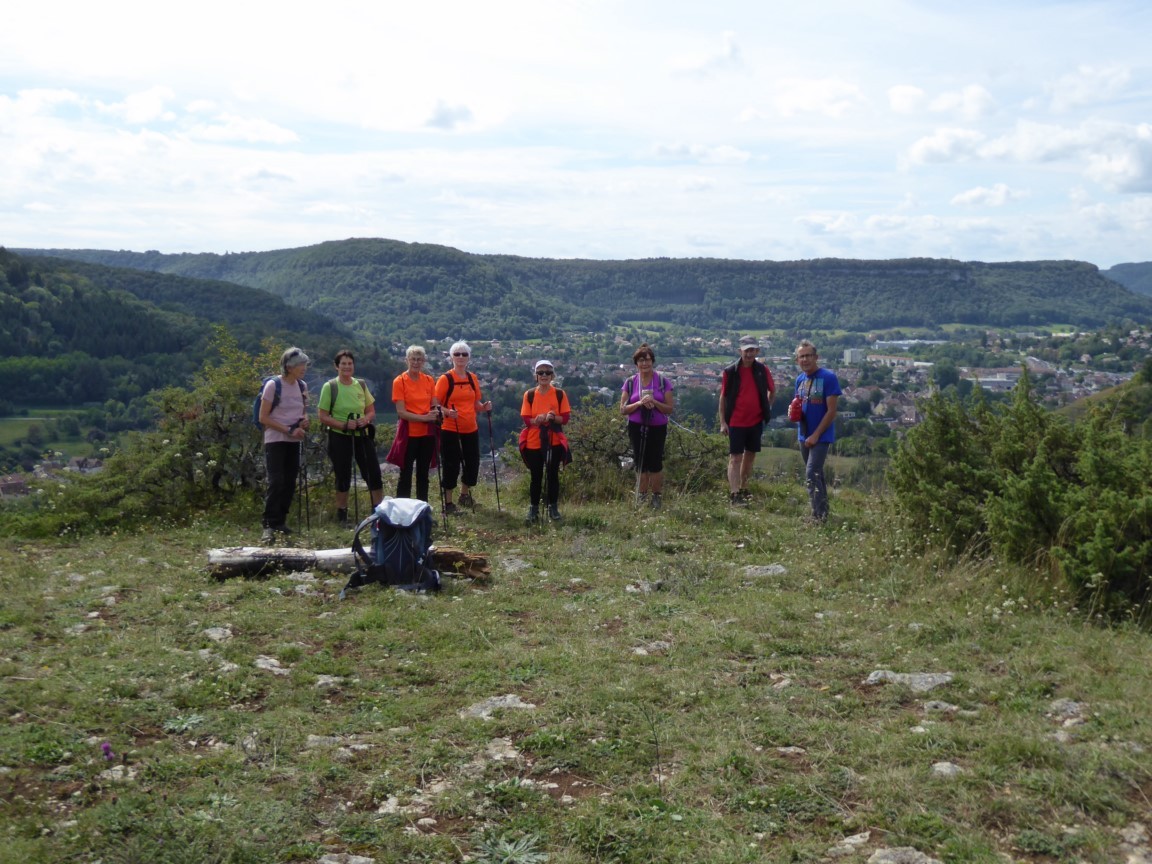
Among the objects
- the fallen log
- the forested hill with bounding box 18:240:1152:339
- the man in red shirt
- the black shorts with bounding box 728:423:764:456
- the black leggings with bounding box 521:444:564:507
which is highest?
the forested hill with bounding box 18:240:1152:339

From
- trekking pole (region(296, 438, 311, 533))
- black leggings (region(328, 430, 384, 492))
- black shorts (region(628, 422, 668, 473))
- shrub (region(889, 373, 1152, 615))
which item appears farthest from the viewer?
black shorts (region(628, 422, 668, 473))

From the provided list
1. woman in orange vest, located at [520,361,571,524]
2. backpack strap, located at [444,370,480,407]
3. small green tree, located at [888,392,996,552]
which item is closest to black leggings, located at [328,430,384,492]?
backpack strap, located at [444,370,480,407]

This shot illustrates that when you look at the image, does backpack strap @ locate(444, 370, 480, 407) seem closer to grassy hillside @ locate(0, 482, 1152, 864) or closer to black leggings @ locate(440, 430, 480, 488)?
black leggings @ locate(440, 430, 480, 488)

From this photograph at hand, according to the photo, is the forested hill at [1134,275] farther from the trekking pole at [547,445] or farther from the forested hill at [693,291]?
the trekking pole at [547,445]

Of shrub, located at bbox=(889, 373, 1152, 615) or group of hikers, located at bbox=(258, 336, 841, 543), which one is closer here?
shrub, located at bbox=(889, 373, 1152, 615)

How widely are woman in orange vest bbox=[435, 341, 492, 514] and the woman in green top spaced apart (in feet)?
2.74

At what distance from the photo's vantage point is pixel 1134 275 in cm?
16100

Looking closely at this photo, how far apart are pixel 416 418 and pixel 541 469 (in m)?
1.53

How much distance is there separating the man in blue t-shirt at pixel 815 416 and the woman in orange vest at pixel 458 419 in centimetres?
343

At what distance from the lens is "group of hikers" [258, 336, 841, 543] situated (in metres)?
9.30

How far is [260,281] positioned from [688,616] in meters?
117

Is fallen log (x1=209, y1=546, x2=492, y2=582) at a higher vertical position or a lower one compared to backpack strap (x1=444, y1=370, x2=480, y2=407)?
lower

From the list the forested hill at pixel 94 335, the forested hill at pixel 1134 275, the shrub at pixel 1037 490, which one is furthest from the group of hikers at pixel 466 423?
the forested hill at pixel 1134 275

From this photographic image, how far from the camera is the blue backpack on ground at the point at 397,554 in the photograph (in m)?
7.46
